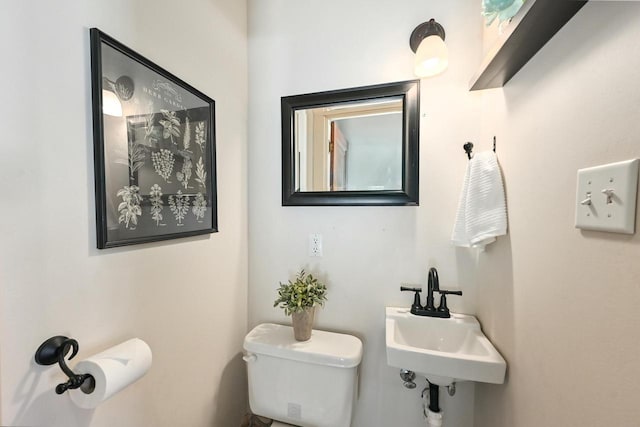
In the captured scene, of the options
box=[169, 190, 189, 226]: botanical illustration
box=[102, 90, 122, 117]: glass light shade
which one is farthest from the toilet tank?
box=[102, 90, 122, 117]: glass light shade

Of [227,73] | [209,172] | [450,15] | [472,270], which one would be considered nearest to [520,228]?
[472,270]

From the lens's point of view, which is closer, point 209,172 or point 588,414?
point 588,414

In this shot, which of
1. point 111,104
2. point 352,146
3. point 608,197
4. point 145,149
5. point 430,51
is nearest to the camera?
point 608,197

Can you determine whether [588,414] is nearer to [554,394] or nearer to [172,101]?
[554,394]

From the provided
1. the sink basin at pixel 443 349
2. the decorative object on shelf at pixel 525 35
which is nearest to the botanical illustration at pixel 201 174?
the sink basin at pixel 443 349

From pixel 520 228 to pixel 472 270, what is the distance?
41 centimetres

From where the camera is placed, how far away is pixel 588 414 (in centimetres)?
51

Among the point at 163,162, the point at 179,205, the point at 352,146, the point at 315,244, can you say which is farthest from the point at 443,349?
the point at 163,162

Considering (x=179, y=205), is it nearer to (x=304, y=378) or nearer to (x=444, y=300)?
(x=304, y=378)

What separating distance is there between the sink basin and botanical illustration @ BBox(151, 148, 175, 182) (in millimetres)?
1061

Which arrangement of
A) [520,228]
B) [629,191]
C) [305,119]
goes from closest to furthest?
[629,191] → [520,228] → [305,119]

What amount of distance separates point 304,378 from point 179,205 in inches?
36.0

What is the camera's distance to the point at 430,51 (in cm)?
104

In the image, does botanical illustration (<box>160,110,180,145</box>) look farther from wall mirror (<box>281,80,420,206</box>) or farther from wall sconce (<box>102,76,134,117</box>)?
wall mirror (<box>281,80,420,206</box>)
